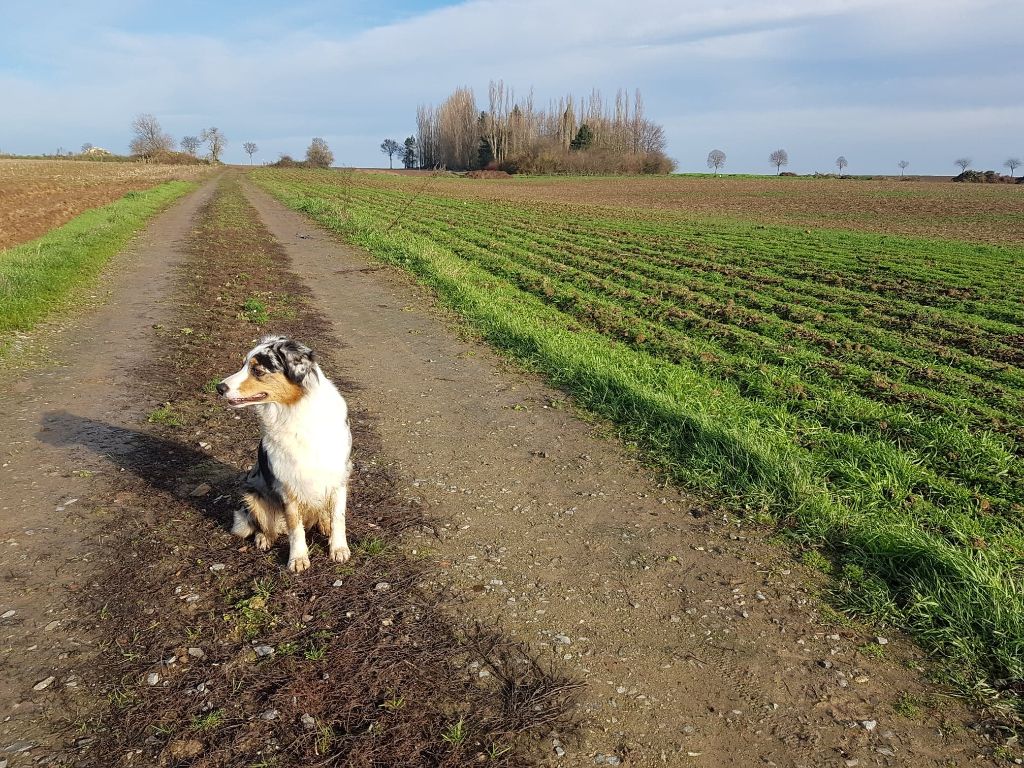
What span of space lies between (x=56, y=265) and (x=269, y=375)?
44.0 ft

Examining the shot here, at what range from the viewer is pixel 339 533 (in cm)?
440

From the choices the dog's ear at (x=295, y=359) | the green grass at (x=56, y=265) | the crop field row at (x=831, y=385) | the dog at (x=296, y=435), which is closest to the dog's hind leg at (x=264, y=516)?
the dog at (x=296, y=435)

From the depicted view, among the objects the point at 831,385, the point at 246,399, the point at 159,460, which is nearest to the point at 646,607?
the point at 246,399

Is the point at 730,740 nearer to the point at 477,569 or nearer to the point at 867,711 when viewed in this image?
the point at 867,711

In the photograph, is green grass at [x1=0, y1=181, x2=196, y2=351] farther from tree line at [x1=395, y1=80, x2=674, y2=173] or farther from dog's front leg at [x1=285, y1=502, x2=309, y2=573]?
tree line at [x1=395, y1=80, x2=674, y2=173]

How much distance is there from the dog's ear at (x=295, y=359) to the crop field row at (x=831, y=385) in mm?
3380

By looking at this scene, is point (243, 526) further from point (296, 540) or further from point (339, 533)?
point (339, 533)

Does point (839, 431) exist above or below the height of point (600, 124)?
below

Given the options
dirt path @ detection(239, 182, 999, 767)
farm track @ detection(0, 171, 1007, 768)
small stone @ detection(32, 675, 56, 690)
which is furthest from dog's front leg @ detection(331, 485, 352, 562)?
small stone @ detection(32, 675, 56, 690)

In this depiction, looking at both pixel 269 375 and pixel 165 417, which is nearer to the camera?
pixel 269 375

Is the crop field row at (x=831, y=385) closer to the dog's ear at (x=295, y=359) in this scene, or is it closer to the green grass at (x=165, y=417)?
the dog's ear at (x=295, y=359)

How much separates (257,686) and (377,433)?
348cm

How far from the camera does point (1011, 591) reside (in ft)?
12.5

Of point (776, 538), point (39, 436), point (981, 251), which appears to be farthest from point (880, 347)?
point (981, 251)
